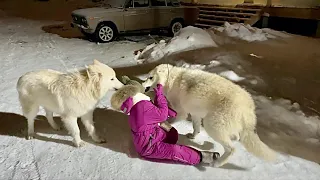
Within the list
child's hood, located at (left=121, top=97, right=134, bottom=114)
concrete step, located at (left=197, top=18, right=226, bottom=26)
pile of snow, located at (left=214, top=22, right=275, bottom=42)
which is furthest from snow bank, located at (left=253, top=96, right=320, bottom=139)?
concrete step, located at (left=197, top=18, right=226, bottom=26)

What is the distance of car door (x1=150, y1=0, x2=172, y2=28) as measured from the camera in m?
11.7

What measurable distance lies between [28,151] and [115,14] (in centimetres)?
801

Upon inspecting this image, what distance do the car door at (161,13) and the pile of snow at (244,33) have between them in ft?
7.06

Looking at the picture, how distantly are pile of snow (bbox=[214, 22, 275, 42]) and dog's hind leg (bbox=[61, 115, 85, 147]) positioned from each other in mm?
8027

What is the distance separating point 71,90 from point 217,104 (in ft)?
5.86

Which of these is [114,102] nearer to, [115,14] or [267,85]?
[267,85]

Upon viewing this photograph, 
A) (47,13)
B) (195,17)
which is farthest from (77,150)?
(47,13)

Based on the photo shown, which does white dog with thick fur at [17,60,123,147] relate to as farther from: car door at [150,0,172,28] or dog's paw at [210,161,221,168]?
car door at [150,0,172,28]

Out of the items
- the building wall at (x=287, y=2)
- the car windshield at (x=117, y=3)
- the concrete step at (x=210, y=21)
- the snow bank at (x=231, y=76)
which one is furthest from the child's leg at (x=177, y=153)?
the concrete step at (x=210, y=21)

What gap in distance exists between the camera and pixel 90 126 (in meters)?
3.95

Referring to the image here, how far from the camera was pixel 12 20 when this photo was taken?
56.1ft

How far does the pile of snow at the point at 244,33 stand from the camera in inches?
412

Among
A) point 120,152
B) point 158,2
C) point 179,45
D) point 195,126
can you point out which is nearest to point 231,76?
point 195,126

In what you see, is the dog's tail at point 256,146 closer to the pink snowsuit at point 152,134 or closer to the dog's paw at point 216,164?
the dog's paw at point 216,164
